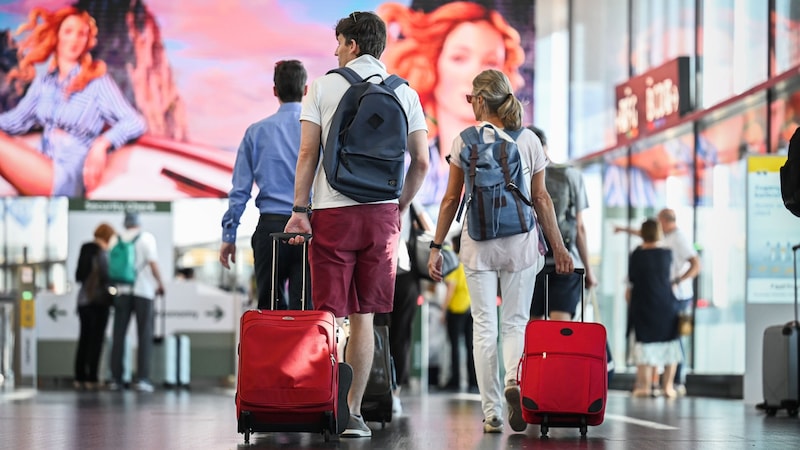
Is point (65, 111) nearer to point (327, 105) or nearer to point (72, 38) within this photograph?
point (72, 38)

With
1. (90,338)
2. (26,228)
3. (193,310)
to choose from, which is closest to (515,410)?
(90,338)

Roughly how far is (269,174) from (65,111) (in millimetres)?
14572

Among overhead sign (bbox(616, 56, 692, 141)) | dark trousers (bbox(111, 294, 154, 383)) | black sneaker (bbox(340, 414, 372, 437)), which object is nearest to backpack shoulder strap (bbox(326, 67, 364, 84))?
black sneaker (bbox(340, 414, 372, 437))

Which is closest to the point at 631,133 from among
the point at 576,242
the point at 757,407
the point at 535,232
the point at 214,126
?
the point at 214,126

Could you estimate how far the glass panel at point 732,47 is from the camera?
13273 mm

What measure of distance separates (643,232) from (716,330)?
6.30ft

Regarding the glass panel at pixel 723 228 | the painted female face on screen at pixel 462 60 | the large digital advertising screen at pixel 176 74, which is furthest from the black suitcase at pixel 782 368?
the painted female face on screen at pixel 462 60

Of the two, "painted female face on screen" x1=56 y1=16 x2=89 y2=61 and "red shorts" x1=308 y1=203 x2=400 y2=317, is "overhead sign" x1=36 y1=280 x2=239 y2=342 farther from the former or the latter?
"red shorts" x1=308 y1=203 x2=400 y2=317

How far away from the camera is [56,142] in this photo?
68.1 ft

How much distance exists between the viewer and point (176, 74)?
2094cm

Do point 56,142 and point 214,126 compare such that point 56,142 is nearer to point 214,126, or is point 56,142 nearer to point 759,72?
point 214,126

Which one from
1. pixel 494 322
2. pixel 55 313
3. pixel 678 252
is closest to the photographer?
pixel 494 322

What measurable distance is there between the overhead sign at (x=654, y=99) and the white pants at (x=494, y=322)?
9.10 metres

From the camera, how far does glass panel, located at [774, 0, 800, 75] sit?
1222 cm
